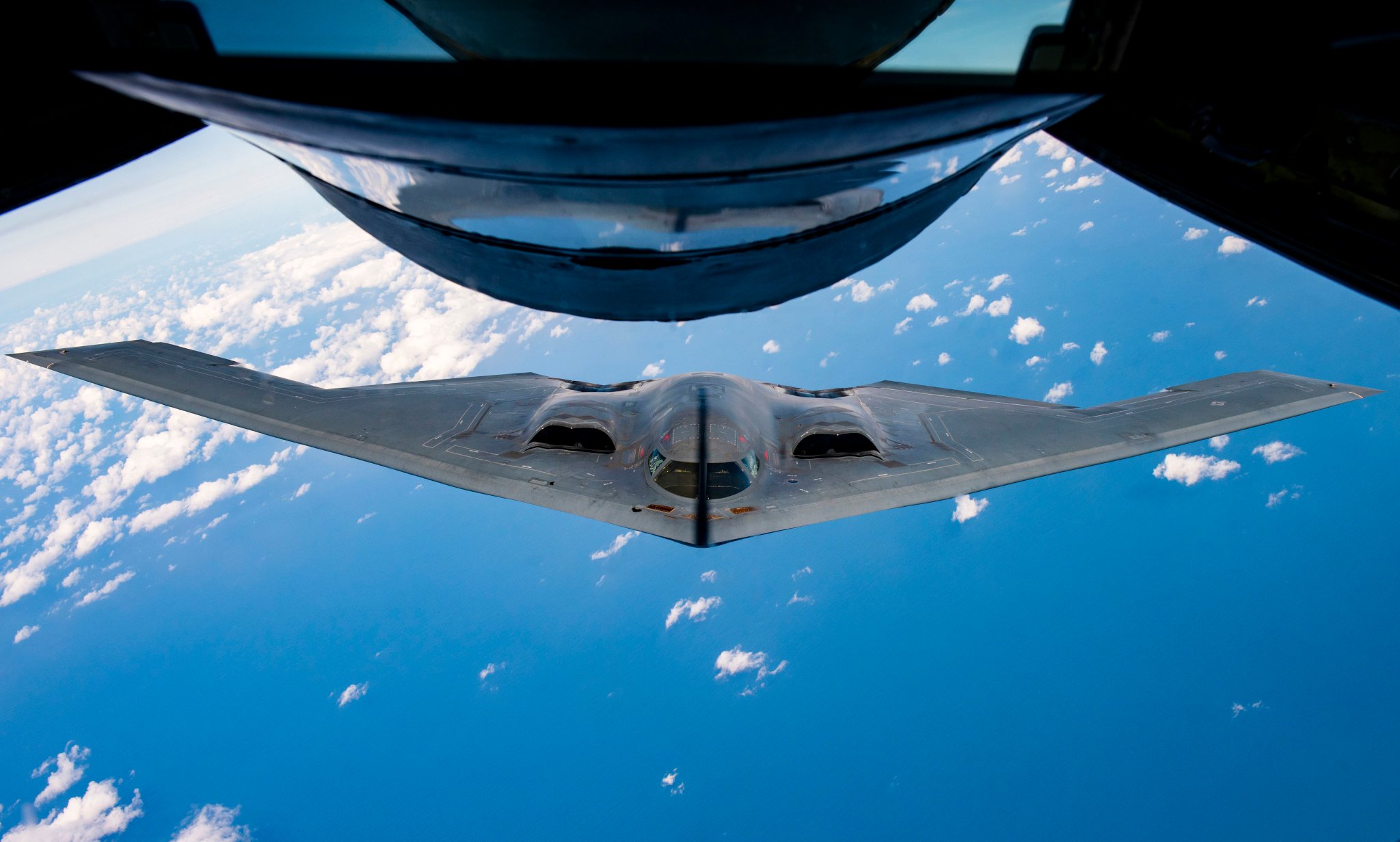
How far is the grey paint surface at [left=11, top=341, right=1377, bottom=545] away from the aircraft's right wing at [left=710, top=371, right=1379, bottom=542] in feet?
0.10

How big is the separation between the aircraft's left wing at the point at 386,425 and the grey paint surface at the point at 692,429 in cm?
3

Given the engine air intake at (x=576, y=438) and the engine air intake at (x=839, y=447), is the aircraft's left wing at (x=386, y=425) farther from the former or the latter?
the engine air intake at (x=839, y=447)

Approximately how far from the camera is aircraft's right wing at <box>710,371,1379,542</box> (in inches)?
361

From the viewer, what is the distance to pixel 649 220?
1.72 m

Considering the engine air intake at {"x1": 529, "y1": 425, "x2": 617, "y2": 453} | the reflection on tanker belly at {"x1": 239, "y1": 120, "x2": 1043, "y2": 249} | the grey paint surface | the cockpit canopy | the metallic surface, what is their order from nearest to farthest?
the metallic surface < the reflection on tanker belly at {"x1": 239, "y1": 120, "x2": 1043, "y2": 249} < the grey paint surface < the cockpit canopy < the engine air intake at {"x1": 529, "y1": 425, "x2": 617, "y2": 453}

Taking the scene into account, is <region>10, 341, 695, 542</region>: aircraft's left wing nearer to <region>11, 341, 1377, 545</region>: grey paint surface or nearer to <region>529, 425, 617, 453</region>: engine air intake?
<region>11, 341, 1377, 545</region>: grey paint surface

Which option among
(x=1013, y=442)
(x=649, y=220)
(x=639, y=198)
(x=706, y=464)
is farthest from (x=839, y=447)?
(x=639, y=198)

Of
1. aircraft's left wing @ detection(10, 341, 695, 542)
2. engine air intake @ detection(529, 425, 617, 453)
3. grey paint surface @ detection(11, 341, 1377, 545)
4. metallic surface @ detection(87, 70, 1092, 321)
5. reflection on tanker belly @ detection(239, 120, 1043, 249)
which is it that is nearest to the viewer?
metallic surface @ detection(87, 70, 1092, 321)

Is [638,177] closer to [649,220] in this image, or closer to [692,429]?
[649,220]

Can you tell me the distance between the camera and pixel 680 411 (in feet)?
33.4

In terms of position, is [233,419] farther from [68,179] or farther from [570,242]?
[570,242]

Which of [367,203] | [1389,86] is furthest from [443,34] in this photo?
[1389,86]

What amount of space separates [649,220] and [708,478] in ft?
24.8

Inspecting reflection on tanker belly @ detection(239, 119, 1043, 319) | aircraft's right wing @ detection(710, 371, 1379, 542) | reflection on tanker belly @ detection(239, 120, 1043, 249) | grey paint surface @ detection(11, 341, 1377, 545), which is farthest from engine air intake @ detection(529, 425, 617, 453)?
reflection on tanker belly @ detection(239, 120, 1043, 249)
